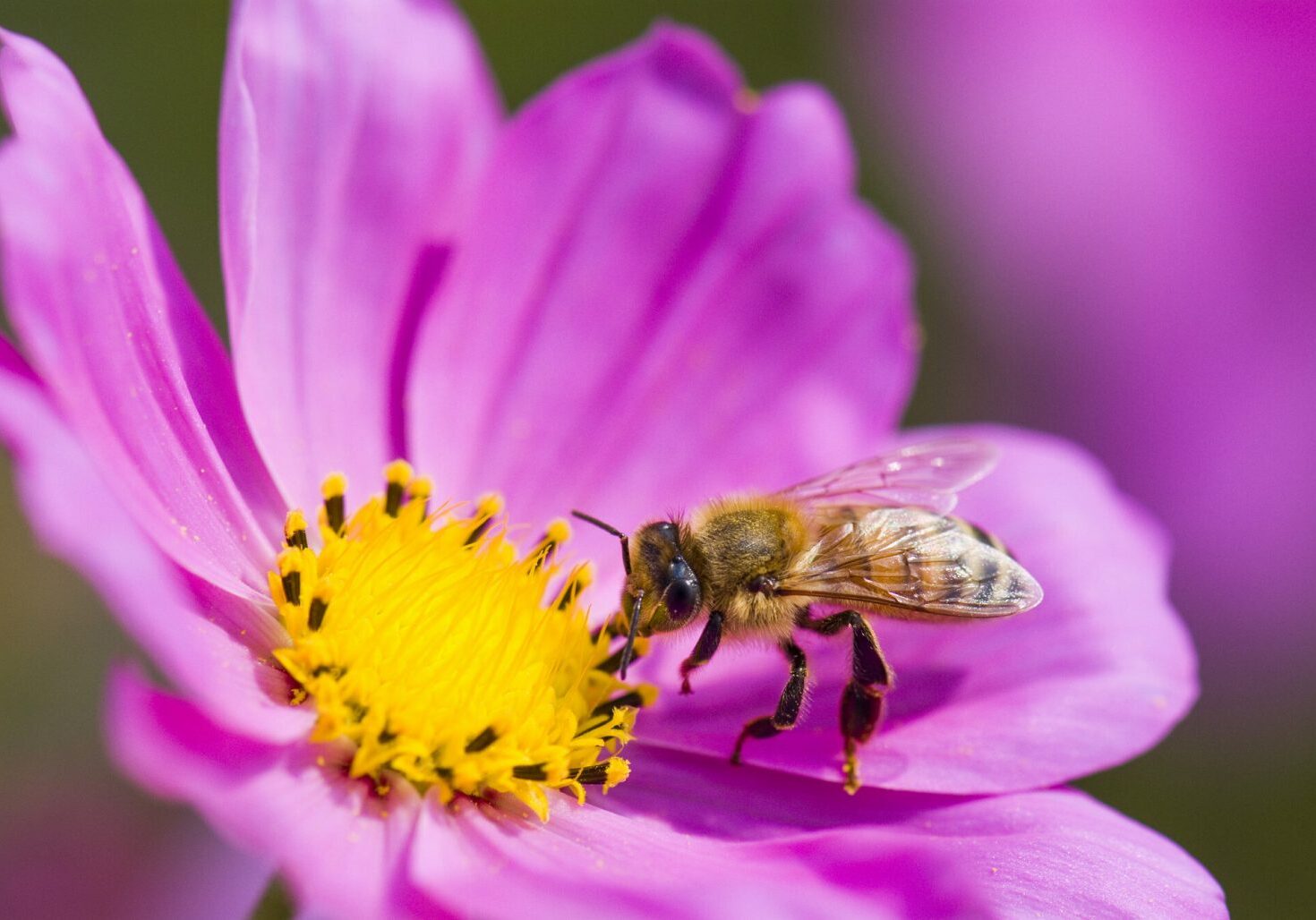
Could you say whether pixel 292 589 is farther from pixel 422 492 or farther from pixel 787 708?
pixel 787 708

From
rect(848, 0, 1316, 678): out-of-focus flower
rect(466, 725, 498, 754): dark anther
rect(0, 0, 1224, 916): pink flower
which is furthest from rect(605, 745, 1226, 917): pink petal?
rect(848, 0, 1316, 678): out-of-focus flower

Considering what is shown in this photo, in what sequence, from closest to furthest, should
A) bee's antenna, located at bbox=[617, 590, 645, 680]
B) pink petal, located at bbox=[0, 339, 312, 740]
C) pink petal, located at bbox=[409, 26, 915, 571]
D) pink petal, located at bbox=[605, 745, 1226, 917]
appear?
pink petal, located at bbox=[0, 339, 312, 740] < pink petal, located at bbox=[605, 745, 1226, 917] < bee's antenna, located at bbox=[617, 590, 645, 680] < pink petal, located at bbox=[409, 26, 915, 571]

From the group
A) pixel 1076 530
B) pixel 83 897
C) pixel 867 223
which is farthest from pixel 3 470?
pixel 1076 530

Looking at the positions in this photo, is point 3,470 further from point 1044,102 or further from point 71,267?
point 1044,102

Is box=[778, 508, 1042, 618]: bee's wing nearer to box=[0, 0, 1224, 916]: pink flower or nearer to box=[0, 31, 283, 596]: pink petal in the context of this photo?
box=[0, 0, 1224, 916]: pink flower

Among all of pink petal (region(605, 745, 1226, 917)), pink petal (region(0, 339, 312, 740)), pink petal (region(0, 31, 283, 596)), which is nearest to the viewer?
pink petal (region(0, 339, 312, 740))

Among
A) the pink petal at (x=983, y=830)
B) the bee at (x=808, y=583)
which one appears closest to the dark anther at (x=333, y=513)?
the bee at (x=808, y=583)

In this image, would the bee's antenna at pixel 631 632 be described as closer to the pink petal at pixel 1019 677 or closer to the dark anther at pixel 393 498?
the pink petal at pixel 1019 677
